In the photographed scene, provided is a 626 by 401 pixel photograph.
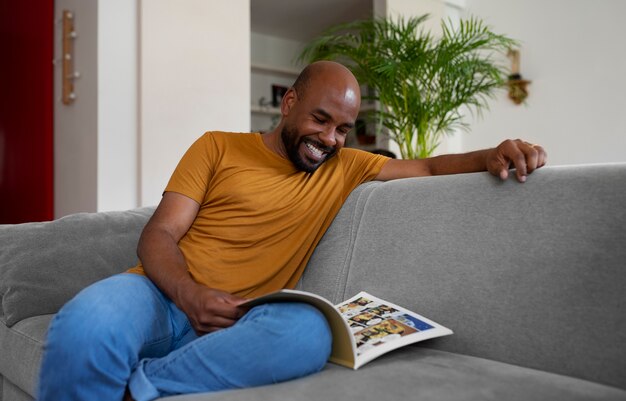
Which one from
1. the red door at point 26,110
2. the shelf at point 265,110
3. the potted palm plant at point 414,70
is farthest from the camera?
the shelf at point 265,110

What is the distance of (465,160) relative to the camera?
156 centimetres

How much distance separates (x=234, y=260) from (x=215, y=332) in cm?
38

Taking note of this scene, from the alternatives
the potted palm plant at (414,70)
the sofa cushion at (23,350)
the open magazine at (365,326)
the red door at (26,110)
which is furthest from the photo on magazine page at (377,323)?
the red door at (26,110)

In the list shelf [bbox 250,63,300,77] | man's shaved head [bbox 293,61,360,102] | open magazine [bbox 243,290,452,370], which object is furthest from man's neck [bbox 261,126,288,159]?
shelf [bbox 250,63,300,77]

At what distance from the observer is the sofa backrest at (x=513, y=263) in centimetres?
116

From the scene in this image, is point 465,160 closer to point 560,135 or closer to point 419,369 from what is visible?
point 419,369

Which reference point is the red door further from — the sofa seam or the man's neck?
the sofa seam

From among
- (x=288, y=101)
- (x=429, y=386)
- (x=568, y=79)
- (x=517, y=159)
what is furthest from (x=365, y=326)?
(x=568, y=79)

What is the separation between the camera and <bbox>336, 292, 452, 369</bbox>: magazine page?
1199 millimetres

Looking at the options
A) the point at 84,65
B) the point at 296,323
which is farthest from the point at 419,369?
the point at 84,65

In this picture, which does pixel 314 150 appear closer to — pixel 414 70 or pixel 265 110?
pixel 414 70

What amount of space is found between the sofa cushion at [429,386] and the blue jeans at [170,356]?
32 millimetres

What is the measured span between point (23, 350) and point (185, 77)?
2.51 m

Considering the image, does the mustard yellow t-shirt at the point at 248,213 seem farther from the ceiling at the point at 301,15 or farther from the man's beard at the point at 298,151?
the ceiling at the point at 301,15
